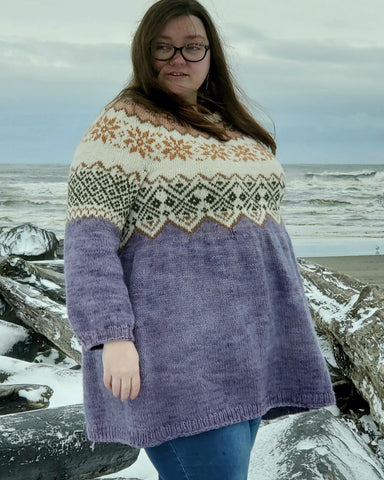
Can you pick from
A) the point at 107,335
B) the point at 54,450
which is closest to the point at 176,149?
the point at 107,335

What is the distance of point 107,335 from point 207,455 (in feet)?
1.49

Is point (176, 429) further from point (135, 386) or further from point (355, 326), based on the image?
point (355, 326)

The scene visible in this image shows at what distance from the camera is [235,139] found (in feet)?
7.30

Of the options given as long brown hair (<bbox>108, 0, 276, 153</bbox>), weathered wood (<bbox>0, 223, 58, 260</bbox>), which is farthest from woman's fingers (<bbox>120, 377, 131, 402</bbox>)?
weathered wood (<bbox>0, 223, 58, 260</bbox>)

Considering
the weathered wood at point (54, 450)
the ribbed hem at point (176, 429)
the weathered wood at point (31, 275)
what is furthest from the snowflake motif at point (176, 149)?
the weathered wood at point (31, 275)

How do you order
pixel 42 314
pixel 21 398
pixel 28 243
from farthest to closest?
pixel 28 243 < pixel 42 314 < pixel 21 398

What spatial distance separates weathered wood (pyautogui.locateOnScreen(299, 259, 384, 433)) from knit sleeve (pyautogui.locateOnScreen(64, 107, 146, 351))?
2.03 m

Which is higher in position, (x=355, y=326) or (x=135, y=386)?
(x=135, y=386)

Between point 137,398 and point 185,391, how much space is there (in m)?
0.14

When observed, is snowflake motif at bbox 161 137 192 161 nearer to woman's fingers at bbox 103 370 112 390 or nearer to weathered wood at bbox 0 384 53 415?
woman's fingers at bbox 103 370 112 390

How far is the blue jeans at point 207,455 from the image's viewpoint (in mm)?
1911

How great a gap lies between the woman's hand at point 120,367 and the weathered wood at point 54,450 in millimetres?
1180

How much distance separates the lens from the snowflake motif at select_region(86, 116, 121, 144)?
6.45 feet

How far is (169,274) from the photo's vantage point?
76.1 inches
